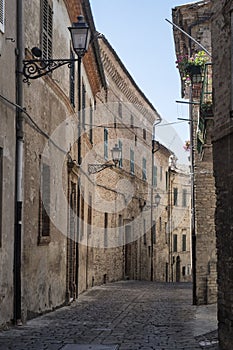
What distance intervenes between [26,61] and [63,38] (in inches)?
187

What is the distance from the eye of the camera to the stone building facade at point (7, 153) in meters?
10.4

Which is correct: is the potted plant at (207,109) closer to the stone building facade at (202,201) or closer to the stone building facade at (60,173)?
the stone building facade at (202,201)

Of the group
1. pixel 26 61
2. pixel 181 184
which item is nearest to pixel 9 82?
pixel 26 61

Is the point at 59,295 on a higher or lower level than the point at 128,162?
lower

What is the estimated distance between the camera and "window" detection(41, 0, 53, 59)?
13.6 meters

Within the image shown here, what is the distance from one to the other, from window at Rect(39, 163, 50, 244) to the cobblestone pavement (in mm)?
1741

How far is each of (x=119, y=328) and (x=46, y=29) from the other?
6619 millimetres

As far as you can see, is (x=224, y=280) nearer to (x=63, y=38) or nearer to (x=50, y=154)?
(x=50, y=154)

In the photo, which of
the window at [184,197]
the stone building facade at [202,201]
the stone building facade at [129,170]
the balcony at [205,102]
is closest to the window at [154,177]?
the stone building facade at [129,170]

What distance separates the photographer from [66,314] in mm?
13875

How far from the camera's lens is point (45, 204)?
45.4 feet

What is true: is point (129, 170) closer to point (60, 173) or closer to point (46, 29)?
point (60, 173)

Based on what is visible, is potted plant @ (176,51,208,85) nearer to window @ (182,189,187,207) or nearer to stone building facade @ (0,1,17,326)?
stone building facade @ (0,1,17,326)

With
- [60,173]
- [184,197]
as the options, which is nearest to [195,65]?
[60,173]
